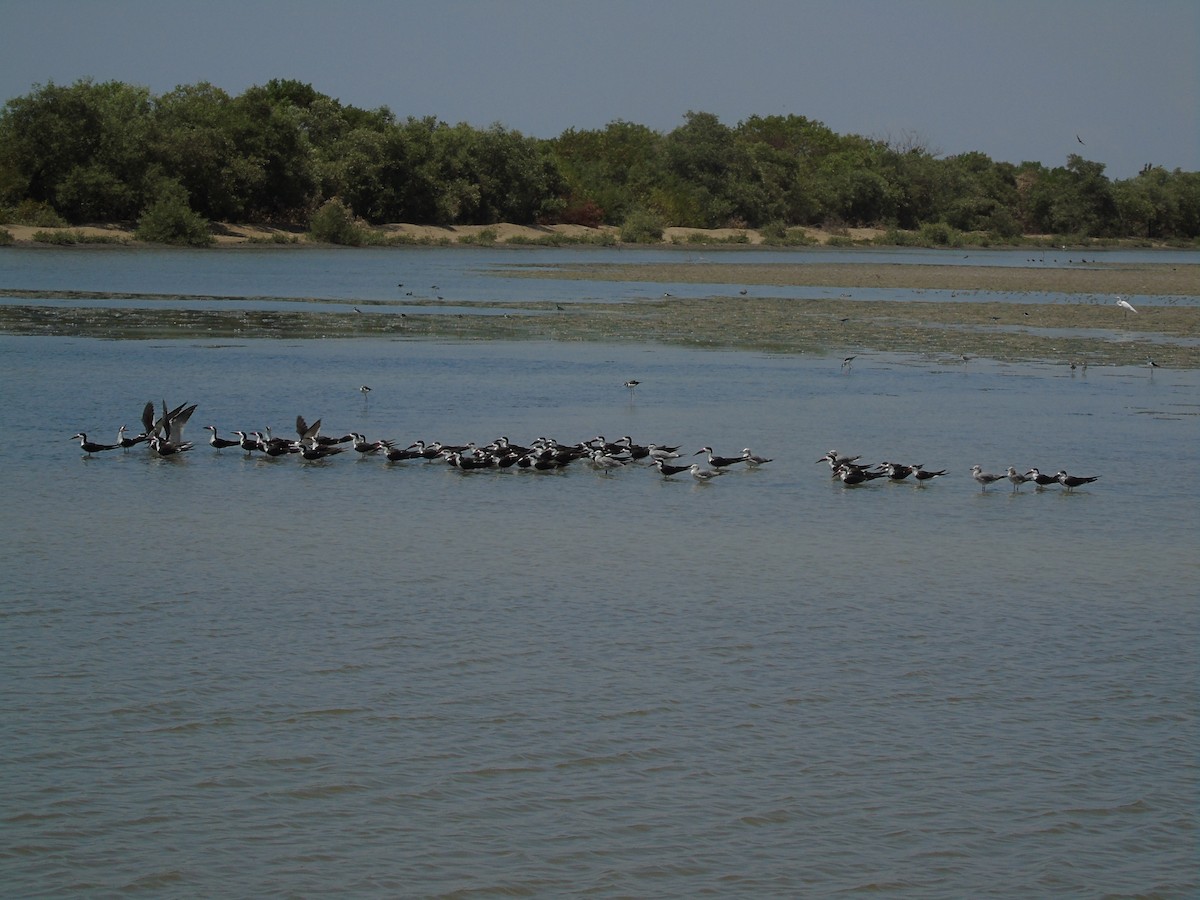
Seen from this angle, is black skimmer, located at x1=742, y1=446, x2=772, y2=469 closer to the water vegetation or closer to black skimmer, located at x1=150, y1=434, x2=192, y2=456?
black skimmer, located at x1=150, y1=434, x2=192, y2=456

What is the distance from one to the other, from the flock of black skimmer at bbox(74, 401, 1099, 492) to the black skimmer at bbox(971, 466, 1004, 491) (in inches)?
0.4

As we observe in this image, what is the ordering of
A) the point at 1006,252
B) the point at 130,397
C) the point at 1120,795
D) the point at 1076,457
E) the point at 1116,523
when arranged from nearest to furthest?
the point at 1120,795 < the point at 1116,523 < the point at 1076,457 < the point at 130,397 < the point at 1006,252

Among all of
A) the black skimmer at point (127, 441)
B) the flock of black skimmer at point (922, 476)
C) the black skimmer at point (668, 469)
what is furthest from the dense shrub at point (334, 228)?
the flock of black skimmer at point (922, 476)

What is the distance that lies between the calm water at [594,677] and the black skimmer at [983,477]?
0.20 meters

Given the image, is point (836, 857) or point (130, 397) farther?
point (130, 397)

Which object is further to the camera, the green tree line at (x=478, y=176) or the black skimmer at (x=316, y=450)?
the green tree line at (x=478, y=176)

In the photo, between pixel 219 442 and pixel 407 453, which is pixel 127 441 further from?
pixel 407 453

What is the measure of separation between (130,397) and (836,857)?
17.2 m

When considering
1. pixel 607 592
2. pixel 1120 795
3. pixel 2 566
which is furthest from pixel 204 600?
pixel 1120 795

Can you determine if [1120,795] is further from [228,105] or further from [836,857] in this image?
[228,105]

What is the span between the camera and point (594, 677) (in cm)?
963

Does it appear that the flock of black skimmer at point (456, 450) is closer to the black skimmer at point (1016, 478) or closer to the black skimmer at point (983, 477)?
the black skimmer at point (983, 477)

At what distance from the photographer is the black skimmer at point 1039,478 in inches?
661

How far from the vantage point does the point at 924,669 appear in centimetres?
1010
